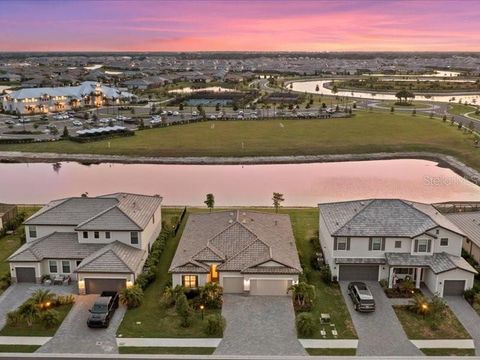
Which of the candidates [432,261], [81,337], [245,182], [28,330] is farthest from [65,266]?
[245,182]

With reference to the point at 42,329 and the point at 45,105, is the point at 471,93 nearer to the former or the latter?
the point at 45,105

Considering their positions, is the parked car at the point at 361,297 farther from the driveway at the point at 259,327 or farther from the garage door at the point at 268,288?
the garage door at the point at 268,288

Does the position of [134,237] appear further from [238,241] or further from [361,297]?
[361,297]

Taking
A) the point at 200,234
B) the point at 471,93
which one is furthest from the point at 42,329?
the point at 471,93

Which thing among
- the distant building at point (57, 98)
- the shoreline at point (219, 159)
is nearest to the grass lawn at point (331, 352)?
the shoreline at point (219, 159)

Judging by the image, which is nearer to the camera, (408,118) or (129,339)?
(129,339)

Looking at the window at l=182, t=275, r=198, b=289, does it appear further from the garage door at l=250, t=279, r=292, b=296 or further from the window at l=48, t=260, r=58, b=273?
the window at l=48, t=260, r=58, b=273
